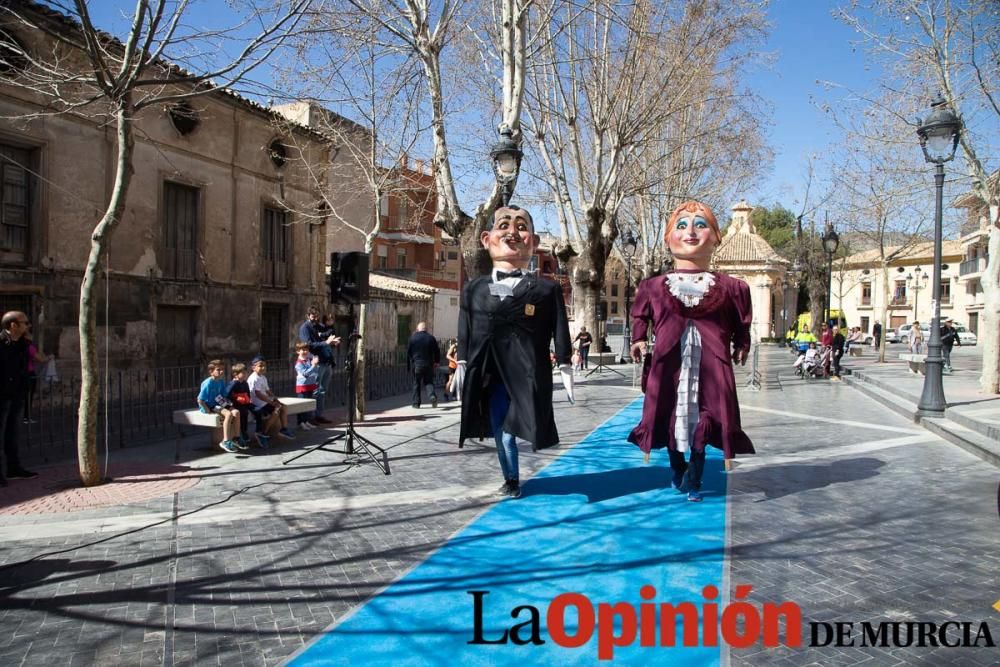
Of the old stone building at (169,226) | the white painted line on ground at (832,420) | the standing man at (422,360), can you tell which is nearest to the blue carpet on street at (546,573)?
the white painted line on ground at (832,420)

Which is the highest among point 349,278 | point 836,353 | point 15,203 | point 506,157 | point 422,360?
point 506,157

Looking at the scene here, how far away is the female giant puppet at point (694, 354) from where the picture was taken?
5.86 meters

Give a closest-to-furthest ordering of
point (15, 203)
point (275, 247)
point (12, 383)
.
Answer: point (12, 383)
point (15, 203)
point (275, 247)

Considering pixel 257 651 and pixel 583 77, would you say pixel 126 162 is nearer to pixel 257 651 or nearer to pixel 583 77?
pixel 257 651

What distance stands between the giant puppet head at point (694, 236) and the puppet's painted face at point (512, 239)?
1.20 meters

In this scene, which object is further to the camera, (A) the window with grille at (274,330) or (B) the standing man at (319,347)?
(A) the window with grille at (274,330)

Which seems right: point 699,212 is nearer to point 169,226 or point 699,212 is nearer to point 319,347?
point 319,347

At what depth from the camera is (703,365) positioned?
5926 mm

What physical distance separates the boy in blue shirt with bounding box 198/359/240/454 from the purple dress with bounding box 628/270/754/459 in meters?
4.67

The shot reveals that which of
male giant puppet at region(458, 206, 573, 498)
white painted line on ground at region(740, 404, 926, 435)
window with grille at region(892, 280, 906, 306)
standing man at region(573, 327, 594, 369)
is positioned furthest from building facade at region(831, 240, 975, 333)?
male giant puppet at region(458, 206, 573, 498)

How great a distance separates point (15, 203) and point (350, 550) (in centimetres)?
1139

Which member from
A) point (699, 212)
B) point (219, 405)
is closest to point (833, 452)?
point (699, 212)

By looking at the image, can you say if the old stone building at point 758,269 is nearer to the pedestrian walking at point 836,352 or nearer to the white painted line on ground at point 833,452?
the pedestrian walking at point 836,352

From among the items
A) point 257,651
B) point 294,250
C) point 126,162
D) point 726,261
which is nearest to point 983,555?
point 257,651
